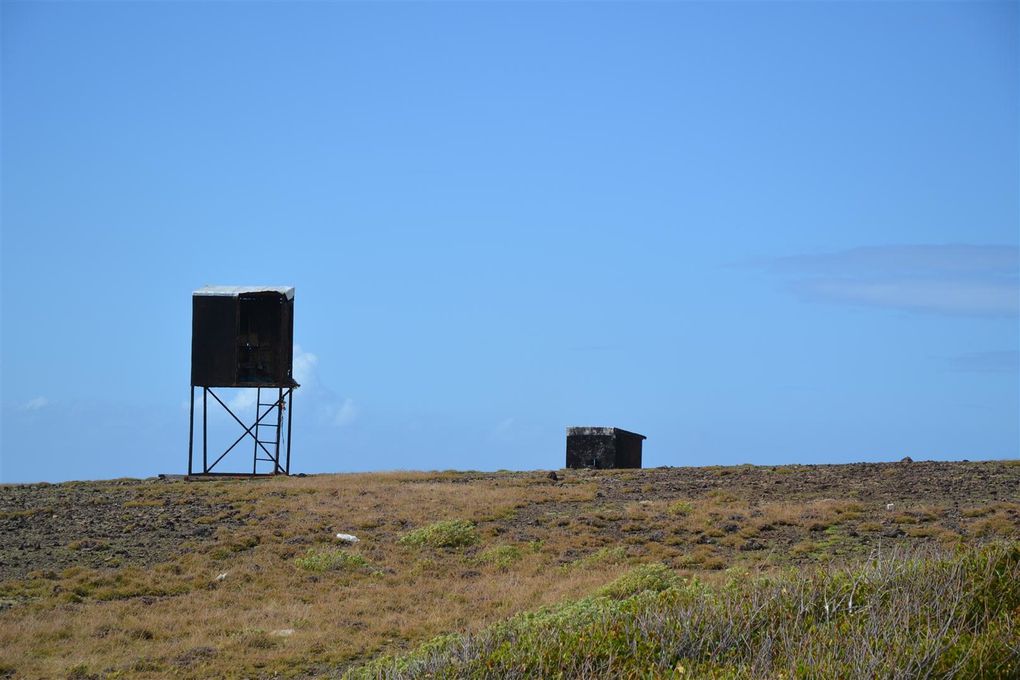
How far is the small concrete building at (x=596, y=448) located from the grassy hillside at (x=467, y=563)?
8.21 feet

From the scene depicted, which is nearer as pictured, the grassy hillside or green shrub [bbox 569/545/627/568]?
the grassy hillside

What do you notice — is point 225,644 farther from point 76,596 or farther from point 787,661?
point 787,661

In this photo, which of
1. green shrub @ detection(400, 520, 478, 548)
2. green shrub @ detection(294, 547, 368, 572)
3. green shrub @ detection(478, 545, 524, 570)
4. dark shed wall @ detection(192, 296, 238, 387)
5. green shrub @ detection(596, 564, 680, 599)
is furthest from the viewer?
dark shed wall @ detection(192, 296, 238, 387)

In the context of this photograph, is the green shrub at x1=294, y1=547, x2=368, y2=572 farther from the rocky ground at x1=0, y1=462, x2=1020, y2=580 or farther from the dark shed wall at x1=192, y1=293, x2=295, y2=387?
the dark shed wall at x1=192, y1=293, x2=295, y2=387

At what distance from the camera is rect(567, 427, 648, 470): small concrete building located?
34.6 m

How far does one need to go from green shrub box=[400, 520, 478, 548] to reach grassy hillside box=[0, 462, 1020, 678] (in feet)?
0.17

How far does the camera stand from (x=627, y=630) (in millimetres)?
11516

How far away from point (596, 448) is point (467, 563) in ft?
44.4

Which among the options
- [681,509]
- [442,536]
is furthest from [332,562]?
[681,509]

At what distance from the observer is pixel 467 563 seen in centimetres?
2166

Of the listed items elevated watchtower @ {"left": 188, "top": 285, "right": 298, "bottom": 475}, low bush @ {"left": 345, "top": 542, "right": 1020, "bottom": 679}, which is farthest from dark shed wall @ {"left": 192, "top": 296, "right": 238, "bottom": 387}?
low bush @ {"left": 345, "top": 542, "right": 1020, "bottom": 679}

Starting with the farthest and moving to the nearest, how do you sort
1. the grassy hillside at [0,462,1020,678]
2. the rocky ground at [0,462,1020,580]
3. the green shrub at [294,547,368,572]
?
the rocky ground at [0,462,1020,580], the green shrub at [294,547,368,572], the grassy hillside at [0,462,1020,678]

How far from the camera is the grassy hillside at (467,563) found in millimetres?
12000

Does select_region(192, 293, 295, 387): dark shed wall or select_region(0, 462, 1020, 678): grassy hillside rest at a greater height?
select_region(192, 293, 295, 387): dark shed wall
